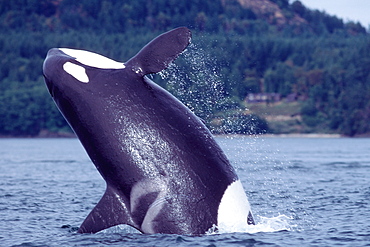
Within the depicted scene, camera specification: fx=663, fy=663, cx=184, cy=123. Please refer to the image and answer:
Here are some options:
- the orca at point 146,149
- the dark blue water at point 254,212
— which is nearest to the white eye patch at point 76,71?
the orca at point 146,149

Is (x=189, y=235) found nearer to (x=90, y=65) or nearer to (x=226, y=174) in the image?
(x=226, y=174)

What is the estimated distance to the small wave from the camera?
39.9 ft

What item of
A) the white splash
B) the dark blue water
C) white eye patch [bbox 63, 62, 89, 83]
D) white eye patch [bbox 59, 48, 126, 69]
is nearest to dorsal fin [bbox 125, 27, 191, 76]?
white eye patch [bbox 59, 48, 126, 69]

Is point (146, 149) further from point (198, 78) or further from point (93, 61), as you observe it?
point (198, 78)

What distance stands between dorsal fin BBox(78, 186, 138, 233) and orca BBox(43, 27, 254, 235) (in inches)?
0.7

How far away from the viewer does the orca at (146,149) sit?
458 inches

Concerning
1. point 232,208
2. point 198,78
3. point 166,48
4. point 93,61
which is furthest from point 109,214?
point 198,78

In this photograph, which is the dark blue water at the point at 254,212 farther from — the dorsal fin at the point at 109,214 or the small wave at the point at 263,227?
the dorsal fin at the point at 109,214

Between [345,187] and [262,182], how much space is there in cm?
379

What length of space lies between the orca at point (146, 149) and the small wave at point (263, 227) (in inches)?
7.2

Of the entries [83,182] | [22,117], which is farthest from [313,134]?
[83,182]

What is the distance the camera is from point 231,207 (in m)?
11.8

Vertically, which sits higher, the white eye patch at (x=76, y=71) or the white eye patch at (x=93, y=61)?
the white eye patch at (x=93, y=61)

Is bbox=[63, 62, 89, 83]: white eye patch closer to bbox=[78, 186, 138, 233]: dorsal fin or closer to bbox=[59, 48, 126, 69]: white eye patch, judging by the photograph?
bbox=[59, 48, 126, 69]: white eye patch
